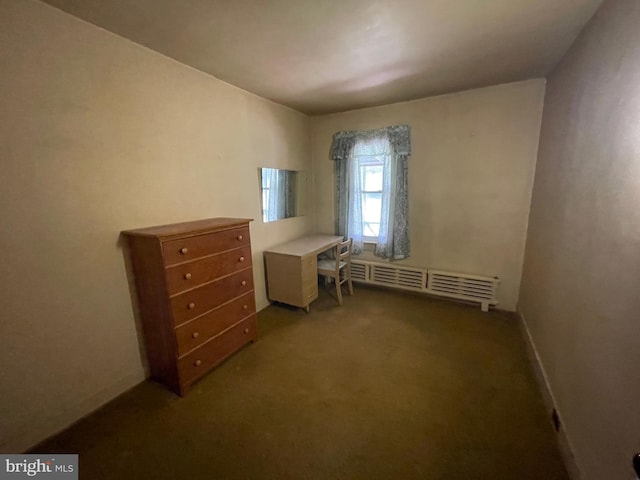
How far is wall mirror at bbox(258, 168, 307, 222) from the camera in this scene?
301cm

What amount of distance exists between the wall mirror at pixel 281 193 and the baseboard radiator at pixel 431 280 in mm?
1145

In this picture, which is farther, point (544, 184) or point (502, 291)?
point (502, 291)

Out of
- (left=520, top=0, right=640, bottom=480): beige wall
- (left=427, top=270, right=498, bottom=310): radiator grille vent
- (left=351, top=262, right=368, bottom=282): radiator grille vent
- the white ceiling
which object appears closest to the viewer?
(left=520, top=0, right=640, bottom=480): beige wall

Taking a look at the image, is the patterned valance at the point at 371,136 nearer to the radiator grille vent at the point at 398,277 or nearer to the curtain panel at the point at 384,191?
the curtain panel at the point at 384,191

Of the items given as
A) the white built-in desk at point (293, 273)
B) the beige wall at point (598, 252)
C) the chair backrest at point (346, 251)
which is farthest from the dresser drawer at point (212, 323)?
the beige wall at point (598, 252)

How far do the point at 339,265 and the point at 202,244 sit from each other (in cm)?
167

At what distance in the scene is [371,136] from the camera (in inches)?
128

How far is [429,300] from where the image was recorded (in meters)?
3.26

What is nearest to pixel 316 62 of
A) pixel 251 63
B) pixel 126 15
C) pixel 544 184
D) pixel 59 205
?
pixel 251 63

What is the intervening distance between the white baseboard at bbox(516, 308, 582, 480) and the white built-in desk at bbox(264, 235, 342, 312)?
6.72 feet

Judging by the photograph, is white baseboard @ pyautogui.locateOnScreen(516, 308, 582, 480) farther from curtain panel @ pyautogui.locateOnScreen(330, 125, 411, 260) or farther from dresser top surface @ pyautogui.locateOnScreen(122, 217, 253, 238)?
dresser top surface @ pyautogui.locateOnScreen(122, 217, 253, 238)

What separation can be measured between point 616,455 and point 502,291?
218cm

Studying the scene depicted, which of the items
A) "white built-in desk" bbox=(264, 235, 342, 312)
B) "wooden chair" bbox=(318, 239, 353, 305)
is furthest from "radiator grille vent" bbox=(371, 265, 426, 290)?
"white built-in desk" bbox=(264, 235, 342, 312)

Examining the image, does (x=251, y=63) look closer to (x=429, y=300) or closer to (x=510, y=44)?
(x=510, y=44)
